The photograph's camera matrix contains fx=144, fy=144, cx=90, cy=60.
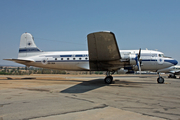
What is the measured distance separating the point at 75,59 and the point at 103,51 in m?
6.32

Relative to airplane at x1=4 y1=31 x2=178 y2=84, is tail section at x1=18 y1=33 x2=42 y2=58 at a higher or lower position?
higher

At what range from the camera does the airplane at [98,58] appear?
1282cm

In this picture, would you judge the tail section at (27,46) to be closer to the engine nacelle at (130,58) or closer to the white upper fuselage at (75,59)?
the white upper fuselage at (75,59)

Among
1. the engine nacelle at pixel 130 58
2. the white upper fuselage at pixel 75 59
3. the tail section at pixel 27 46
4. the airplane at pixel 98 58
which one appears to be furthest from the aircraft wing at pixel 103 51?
the tail section at pixel 27 46

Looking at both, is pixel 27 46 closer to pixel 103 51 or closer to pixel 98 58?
pixel 98 58

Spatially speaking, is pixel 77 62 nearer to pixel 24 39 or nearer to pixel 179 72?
pixel 24 39

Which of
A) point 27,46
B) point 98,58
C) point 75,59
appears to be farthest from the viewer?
point 27,46

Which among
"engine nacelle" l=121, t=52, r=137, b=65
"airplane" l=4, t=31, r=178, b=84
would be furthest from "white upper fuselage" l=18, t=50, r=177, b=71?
"engine nacelle" l=121, t=52, r=137, b=65

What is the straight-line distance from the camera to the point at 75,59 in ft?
62.8

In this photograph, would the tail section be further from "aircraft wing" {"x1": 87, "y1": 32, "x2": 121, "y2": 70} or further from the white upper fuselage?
"aircraft wing" {"x1": 87, "y1": 32, "x2": 121, "y2": 70}

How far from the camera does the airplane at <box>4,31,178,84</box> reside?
1282 cm

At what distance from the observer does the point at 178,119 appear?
177 inches

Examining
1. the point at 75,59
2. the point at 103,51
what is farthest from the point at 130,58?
the point at 75,59

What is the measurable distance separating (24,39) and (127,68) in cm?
1541
